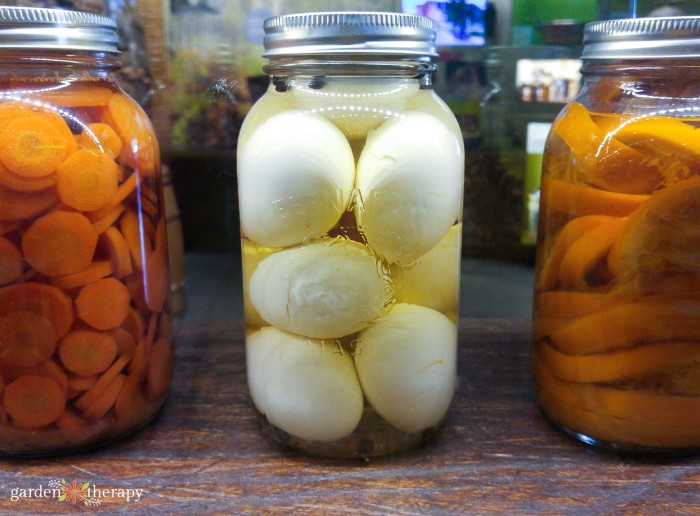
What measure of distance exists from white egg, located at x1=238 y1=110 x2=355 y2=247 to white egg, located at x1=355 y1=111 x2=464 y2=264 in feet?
0.05

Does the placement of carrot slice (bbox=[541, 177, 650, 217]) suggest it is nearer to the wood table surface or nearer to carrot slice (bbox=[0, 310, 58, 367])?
the wood table surface

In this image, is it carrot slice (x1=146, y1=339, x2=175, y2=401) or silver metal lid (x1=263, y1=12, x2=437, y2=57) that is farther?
carrot slice (x1=146, y1=339, x2=175, y2=401)

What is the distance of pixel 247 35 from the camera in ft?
2.24

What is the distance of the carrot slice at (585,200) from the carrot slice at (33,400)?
387 mm

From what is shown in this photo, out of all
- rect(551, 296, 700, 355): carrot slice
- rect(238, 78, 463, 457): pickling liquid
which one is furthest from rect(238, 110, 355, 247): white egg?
rect(551, 296, 700, 355): carrot slice

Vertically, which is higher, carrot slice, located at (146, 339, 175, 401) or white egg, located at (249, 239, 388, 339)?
white egg, located at (249, 239, 388, 339)

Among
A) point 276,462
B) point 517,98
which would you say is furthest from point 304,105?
point 517,98

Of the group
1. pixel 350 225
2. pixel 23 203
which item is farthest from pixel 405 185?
pixel 23 203

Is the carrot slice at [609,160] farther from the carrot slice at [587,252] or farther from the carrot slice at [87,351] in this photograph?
the carrot slice at [87,351]

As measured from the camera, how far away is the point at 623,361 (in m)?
0.46

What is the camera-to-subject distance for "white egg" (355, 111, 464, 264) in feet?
1.38

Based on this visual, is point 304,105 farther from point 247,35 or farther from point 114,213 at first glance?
point 247,35

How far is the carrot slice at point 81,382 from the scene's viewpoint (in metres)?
0.46

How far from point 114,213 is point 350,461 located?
24 cm
